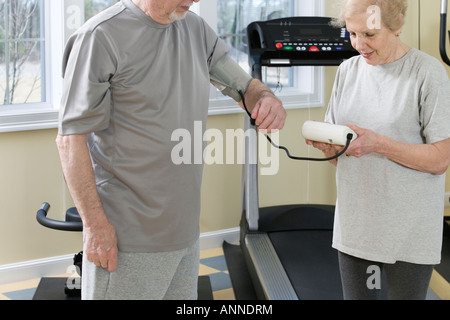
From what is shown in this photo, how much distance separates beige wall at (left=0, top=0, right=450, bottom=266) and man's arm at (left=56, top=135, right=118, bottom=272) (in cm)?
187

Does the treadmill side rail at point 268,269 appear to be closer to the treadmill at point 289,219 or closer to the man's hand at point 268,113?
the treadmill at point 289,219

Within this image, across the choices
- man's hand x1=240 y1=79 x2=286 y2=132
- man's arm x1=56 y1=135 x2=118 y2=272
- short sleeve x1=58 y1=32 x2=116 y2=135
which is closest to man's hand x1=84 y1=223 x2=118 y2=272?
man's arm x1=56 y1=135 x2=118 y2=272

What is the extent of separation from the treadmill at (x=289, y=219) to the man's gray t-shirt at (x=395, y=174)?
1140mm

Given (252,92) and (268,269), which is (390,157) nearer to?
(252,92)

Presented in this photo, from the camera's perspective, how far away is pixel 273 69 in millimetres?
4086

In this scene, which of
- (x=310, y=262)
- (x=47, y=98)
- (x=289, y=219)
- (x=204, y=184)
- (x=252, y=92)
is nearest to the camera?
(x=252, y=92)

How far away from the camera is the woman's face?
179 centimetres

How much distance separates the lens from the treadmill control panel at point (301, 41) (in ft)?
11.0

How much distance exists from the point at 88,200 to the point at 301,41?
2105 mm

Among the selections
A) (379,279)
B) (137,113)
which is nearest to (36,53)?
(137,113)

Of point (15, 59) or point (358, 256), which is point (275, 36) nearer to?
point (15, 59)
